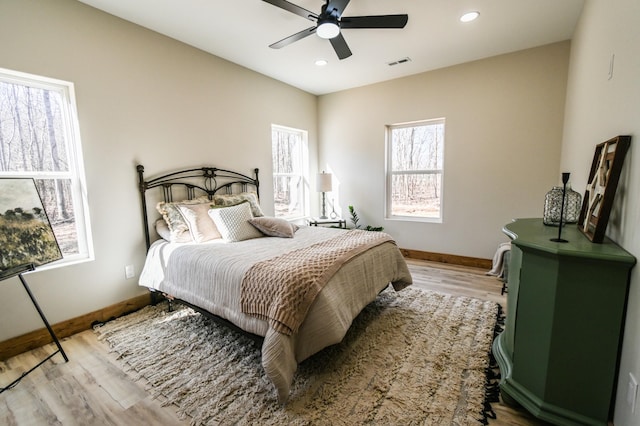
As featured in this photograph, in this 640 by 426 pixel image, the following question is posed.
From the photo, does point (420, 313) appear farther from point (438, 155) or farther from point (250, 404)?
point (438, 155)

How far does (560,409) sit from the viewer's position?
1.37 metres

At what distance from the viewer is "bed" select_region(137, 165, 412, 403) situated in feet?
5.66

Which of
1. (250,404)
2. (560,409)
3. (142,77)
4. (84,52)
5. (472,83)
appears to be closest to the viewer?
(560,409)

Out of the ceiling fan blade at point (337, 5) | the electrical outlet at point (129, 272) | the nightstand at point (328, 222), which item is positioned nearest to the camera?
the ceiling fan blade at point (337, 5)

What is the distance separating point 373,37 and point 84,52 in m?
2.71

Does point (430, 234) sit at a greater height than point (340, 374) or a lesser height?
greater

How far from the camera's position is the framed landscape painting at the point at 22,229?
187 cm

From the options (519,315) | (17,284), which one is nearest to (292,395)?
(519,315)

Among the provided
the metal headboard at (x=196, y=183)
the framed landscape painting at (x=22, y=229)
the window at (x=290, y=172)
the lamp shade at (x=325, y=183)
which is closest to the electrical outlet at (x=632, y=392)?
the framed landscape painting at (x=22, y=229)

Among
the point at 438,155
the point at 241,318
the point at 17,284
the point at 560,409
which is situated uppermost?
the point at 438,155

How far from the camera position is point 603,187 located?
1453 mm

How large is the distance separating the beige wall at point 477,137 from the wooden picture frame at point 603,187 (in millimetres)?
2077

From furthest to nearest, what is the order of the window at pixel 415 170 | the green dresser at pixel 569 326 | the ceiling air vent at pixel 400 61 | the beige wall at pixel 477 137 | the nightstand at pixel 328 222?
1. the nightstand at pixel 328 222
2. the window at pixel 415 170
3. the ceiling air vent at pixel 400 61
4. the beige wall at pixel 477 137
5. the green dresser at pixel 569 326

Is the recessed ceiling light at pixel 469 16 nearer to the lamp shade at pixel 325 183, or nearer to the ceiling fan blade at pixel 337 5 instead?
the ceiling fan blade at pixel 337 5
